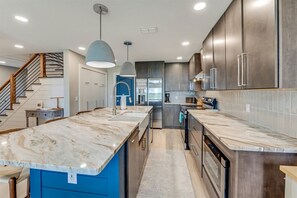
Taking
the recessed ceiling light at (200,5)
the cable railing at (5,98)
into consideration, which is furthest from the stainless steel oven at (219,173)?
the cable railing at (5,98)

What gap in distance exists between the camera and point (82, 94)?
16.7 feet

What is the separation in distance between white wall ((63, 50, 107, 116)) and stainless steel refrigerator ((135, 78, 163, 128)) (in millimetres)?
2111

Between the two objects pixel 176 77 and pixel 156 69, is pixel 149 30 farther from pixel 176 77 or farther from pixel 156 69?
pixel 176 77

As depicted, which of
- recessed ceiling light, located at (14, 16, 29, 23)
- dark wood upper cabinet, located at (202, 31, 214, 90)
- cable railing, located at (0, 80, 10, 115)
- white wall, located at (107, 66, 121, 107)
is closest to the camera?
recessed ceiling light, located at (14, 16, 29, 23)

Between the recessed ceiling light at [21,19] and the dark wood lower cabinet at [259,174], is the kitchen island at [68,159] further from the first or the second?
the recessed ceiling light at [21,19]

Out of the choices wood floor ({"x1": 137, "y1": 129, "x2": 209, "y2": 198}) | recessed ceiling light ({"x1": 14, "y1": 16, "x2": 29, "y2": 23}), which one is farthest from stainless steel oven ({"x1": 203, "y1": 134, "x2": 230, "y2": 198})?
recessed ceiling light ({"x1": 14, "y1": 16, "x2": 29, "y2": 23})

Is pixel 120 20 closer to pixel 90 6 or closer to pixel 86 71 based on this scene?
pixel 90 6

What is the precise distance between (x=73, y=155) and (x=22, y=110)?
5102mm

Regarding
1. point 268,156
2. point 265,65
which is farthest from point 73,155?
point 265,65

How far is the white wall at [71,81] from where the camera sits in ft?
14.2

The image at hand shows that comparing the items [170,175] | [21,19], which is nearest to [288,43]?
[170,175]

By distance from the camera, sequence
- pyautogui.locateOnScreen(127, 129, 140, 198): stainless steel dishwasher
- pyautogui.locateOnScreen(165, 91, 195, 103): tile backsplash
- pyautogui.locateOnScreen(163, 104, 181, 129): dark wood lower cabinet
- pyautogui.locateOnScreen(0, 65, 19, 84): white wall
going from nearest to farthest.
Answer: pyautogui.locateOnScreen(127, 129, 140, 198): stainless steel dishwasher, pyautogui.locateOnScreen(163, 104, 181, 129): dark wood lower cabinet, pyautogui.locateOnScreen(165, 91, 195, 103): tile backsplash, pyautogui.locateOnScreen(0, 65, 19, 84): white wall

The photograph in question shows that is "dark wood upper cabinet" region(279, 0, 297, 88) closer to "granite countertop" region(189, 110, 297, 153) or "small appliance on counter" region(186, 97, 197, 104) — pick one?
"granite countertop" region(189, 110, 297, 153)

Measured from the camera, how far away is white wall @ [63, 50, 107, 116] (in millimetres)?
4340
